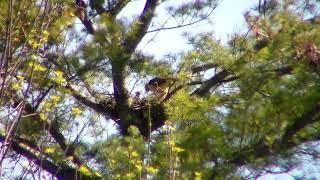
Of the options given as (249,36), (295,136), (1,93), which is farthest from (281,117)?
(1,93)

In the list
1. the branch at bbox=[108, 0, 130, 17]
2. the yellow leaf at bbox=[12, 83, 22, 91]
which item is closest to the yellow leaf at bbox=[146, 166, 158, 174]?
the yellow leaf at bbox=[12, 83, 22, 91]

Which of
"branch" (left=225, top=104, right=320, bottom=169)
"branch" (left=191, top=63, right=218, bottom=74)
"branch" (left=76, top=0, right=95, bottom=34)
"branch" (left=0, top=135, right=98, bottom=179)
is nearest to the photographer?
"branch" (left=225, top=104, right=320, bottom=169)

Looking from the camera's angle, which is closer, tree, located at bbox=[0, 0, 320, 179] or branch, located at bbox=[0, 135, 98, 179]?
tree, located at bbox=[0, 0, 320, 179]

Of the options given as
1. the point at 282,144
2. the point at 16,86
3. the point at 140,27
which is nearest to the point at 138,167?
the point at 16,86

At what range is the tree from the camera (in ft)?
8.46

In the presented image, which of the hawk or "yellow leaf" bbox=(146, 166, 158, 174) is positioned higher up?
the hawk

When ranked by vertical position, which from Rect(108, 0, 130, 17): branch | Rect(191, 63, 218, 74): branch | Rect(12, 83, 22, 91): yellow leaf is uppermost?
Rect(108, 0, 130, 17): branch

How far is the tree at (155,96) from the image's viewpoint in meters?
2.58

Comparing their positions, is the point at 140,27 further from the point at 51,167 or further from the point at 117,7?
the point at 51,167

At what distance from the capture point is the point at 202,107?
3422 millimetres

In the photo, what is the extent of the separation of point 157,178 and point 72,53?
1.64 metres

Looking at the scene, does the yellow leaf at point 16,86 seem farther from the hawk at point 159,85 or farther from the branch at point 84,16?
the hawk at point 159,85

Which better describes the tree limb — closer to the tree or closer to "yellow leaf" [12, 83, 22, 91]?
the tree

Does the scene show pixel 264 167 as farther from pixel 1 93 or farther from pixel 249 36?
pixel 1 93
